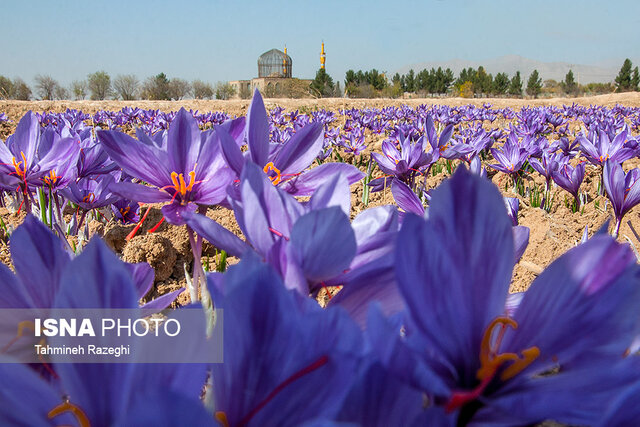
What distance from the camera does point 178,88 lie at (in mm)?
46000

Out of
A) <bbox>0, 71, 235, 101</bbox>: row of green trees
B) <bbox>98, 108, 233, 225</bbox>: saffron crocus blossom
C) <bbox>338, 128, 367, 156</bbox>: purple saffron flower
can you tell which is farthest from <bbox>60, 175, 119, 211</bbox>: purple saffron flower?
<bbox>0, 71, 235, 101</bbox>: row of green trees

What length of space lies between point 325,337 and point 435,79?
61.4m

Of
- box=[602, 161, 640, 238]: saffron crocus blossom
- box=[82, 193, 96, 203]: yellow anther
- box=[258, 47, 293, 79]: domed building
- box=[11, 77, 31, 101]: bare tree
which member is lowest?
box=[82, 193, 96, 203]: yellow anther

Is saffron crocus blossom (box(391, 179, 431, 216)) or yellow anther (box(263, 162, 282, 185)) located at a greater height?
yellow anther (box(263, 162, 282, 185))

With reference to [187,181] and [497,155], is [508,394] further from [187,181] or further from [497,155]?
[497,155]

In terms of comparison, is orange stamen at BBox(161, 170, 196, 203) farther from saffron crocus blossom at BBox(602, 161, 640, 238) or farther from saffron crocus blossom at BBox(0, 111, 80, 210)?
saffron crocus blossom at BBox(602, 161, 640, 238)

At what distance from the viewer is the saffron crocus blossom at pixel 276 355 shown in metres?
0.28

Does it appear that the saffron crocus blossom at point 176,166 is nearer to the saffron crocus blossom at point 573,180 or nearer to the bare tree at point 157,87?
the saffron crocus blossom at point 573,180

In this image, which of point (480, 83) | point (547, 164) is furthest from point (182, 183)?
point (480, 83)

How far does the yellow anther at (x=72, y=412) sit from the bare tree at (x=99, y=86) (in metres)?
52.0

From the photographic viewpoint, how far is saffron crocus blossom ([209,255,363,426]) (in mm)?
281

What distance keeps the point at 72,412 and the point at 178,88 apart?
49.1m

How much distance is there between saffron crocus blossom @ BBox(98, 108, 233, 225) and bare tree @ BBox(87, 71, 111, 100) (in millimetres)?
51496

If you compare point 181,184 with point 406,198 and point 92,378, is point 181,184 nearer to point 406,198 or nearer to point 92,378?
point 406,198
